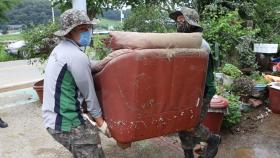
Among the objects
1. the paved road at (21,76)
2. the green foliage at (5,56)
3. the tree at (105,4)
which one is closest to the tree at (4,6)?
the green foliage at (5,56)

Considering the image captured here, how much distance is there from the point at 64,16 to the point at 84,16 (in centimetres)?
17

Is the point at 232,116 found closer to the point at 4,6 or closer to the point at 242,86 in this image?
the point at 242,86

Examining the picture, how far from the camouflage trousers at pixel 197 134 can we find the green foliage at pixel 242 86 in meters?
2.80

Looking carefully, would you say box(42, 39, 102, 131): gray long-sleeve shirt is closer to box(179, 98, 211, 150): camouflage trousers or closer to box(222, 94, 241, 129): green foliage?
box(179, 98, 211, 150): camouflage trousers

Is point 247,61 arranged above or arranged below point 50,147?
above

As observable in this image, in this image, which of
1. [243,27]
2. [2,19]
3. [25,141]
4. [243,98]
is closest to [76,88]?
[25,141]

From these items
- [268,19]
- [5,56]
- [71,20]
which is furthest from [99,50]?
[5,56]

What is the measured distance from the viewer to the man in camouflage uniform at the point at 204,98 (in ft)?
13.2

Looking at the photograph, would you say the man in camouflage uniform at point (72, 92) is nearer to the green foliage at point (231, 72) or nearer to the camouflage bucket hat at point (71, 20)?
the camouflage bucket hat at point (71, 20)

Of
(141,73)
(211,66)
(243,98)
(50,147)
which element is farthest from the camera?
(243,98)

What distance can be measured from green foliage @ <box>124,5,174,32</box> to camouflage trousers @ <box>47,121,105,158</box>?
4.63m

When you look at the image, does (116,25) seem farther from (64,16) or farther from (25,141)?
(64,16)

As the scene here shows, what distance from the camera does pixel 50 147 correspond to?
5445 millimetres

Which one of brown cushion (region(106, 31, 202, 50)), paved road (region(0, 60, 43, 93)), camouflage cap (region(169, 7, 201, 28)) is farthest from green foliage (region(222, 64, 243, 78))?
paved road (region(0, 60, 43, 93))
